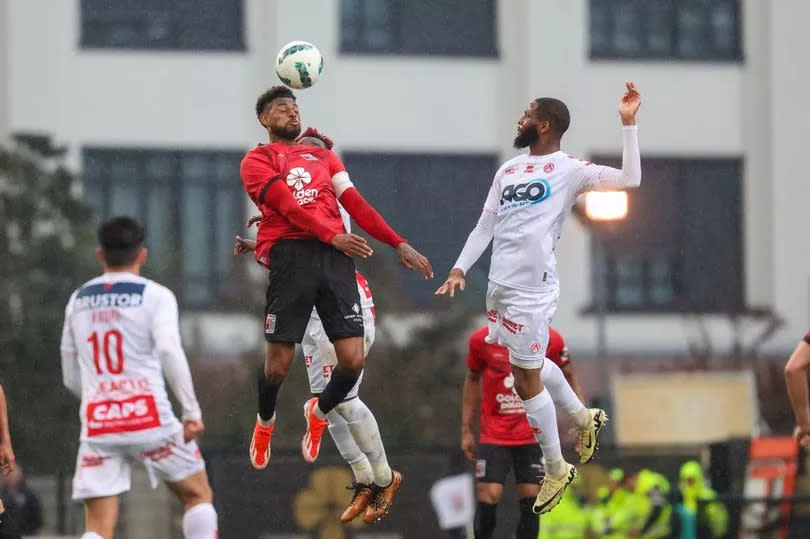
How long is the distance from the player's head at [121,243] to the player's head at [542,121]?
2.66 metres

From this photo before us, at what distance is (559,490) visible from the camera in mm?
12523

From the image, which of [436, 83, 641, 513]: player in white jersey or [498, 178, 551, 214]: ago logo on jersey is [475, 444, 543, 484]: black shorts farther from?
[498, 178, 551, 214]: ago logo on jersey

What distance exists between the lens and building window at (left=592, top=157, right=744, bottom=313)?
121ft

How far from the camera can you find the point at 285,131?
485 inches

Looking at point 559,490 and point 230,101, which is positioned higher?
point 230,101

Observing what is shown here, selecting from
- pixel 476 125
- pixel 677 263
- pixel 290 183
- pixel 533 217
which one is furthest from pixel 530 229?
pixel 677 263

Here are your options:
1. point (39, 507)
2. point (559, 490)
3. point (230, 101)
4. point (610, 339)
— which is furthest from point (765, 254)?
point (559, 490)

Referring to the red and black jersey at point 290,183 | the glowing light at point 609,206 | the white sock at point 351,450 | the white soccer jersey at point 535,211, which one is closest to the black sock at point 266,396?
the white sock at point 351,450

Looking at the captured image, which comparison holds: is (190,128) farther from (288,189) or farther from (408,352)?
(288,189)

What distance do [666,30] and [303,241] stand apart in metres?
26.1

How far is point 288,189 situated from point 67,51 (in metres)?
23.9

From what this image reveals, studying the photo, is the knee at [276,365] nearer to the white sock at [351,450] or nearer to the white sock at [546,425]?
the white sock at [351,450]

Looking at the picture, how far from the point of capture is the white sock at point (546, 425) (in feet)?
40.8

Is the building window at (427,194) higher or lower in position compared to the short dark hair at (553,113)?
lower
